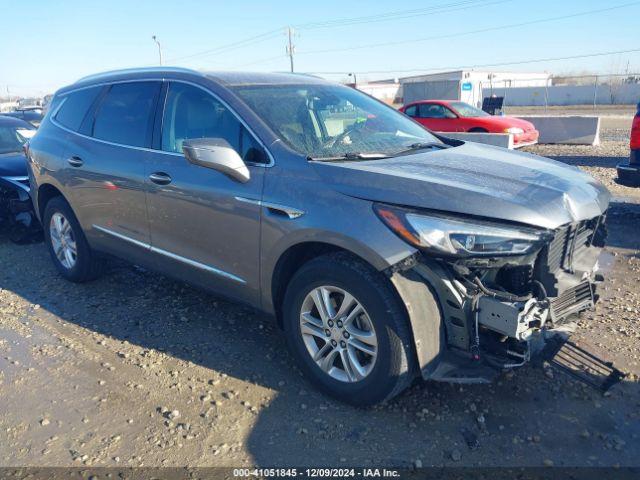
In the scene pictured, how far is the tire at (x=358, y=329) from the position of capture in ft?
9.27

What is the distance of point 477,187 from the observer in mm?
2848

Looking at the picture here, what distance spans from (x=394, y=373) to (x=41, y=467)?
1.83 m

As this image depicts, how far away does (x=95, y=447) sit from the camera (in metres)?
2.91

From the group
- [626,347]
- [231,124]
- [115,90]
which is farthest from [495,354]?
[115,90]

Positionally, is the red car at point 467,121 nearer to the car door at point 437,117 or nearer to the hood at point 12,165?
the car door at point 437,117

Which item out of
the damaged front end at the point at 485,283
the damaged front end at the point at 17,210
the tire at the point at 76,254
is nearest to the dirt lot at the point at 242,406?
the damaged front end at the point at 485,283

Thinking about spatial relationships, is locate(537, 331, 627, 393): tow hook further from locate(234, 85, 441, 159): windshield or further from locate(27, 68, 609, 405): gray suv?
locate(234, 85, 441, 159): windshield

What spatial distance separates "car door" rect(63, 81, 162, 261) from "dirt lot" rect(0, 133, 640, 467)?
730mm

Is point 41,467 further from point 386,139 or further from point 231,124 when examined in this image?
point 386,139

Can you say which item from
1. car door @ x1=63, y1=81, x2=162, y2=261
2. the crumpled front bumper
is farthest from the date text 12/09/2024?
car door @ x1=63, y1=81, x2=162, y2=261

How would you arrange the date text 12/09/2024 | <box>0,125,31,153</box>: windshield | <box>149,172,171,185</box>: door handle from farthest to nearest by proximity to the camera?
<box>0,125,31,153</box>: windshield
<box>149,172,171,185</box>: door handle
the date text 12/09/2024

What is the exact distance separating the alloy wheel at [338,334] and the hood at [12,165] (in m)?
5.30

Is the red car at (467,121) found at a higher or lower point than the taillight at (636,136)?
lower

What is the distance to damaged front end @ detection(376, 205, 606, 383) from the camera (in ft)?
8.79
